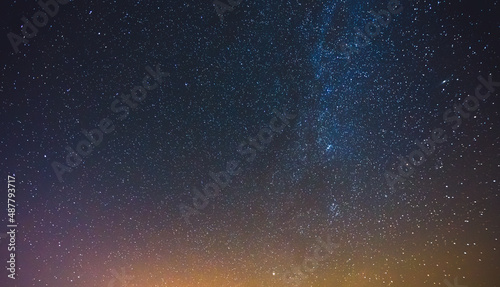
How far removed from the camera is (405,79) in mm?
1339

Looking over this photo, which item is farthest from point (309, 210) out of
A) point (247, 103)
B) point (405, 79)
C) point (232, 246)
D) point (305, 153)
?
point (405, 79)

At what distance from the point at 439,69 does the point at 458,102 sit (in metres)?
0.15

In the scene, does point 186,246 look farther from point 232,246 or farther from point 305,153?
point 305,153
